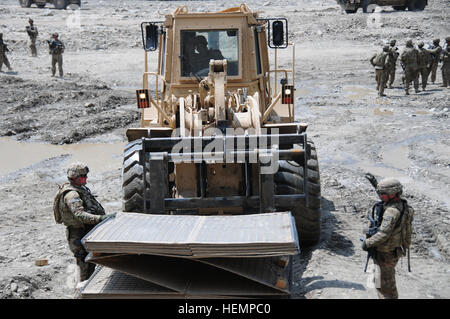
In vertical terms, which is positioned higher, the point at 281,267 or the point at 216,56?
the point at 216,56

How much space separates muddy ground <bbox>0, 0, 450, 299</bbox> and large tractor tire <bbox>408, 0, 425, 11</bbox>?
130cm

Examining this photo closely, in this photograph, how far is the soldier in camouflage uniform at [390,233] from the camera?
5.11 meters

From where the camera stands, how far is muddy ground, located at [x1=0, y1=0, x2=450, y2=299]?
21.5ft

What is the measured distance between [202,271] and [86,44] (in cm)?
2391

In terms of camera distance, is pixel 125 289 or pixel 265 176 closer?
pixel 125 289

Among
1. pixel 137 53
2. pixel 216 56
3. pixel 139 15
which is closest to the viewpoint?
pixel 216 56

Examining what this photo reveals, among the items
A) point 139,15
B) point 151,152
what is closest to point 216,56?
point 151,152

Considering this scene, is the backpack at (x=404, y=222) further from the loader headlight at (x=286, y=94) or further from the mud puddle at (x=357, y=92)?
the mud puddle at (x=357, y=92)

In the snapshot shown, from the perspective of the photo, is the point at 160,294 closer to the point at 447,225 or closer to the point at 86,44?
the point at 447,225

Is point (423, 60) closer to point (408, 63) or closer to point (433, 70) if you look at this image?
point (408, 63)

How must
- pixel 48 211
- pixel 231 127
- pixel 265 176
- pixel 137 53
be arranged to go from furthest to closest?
pixel 137 53, pixel 48 211, pixel 231 127, pixel 265 176

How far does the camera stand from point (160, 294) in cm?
518

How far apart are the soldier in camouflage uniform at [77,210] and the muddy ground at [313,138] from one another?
595 millimetres

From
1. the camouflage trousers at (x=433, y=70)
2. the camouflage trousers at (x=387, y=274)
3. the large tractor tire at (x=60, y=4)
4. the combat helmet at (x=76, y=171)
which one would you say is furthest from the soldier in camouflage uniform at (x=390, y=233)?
the large tractor tire at (x=60, y=4)
